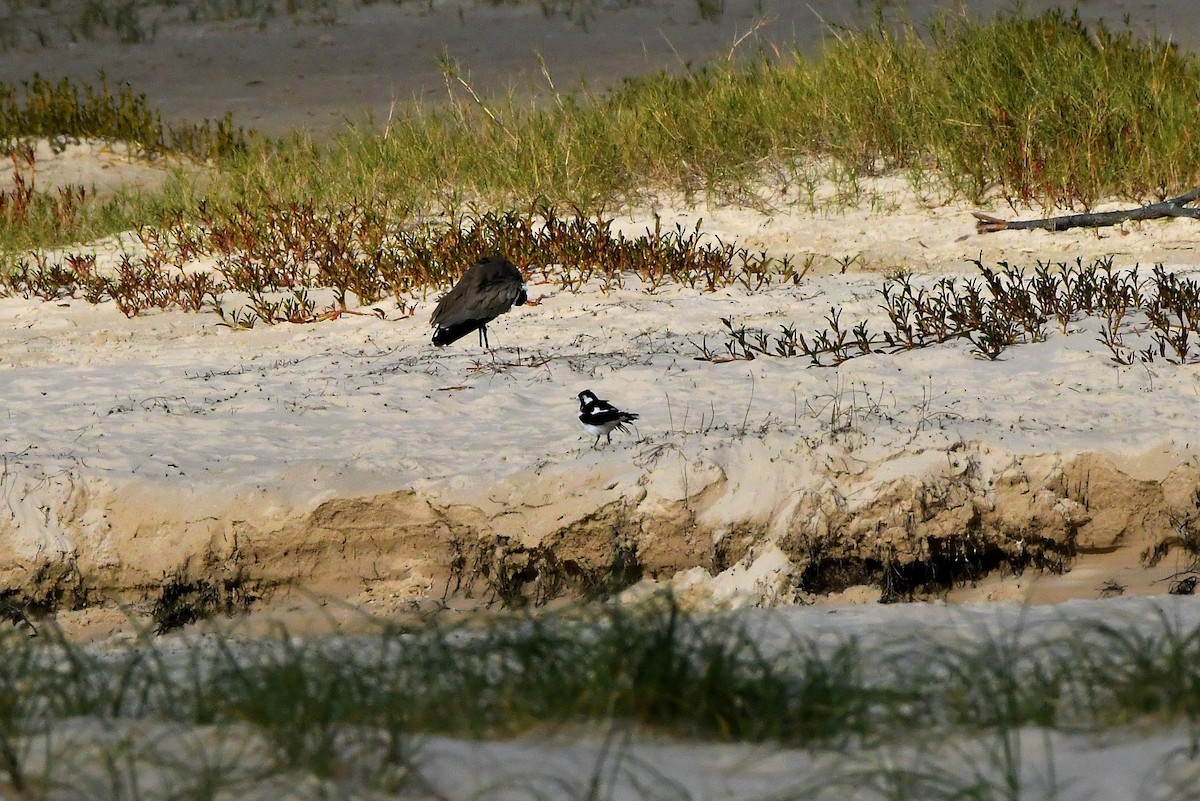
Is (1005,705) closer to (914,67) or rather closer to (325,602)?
(325,602)

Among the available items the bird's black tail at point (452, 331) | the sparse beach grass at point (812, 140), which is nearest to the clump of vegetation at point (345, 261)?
the sparse beach grass at point (812, 140)

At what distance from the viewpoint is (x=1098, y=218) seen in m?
8.10

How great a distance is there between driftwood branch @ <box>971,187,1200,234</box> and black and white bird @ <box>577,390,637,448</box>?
3.88 m

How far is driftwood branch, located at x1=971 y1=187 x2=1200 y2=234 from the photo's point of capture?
313 inches

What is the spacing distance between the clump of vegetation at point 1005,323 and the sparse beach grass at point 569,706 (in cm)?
321

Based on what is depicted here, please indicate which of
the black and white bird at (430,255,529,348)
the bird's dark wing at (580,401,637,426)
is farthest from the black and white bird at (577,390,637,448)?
A: the black and white bird at (430,255,529,348)

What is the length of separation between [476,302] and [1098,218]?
382 centimetres

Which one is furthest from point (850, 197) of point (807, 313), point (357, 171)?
point (357, 171)

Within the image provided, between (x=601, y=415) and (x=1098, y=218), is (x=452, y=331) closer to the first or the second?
(x=601, y=415)

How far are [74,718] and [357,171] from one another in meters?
7.47

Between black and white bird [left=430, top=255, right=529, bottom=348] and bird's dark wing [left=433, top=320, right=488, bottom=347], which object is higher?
black and white bird [left=430, top=255, right=529, bottom=348]

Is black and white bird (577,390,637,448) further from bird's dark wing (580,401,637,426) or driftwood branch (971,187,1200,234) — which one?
driftwood branch (971,187,1200,234)

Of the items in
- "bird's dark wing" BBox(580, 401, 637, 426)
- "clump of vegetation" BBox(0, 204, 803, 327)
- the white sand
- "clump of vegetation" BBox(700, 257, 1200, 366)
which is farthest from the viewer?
"clump of vegetation" BBox(0, 204, 803, 327)

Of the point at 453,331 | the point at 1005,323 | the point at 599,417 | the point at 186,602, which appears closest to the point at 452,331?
the point at 453,331
